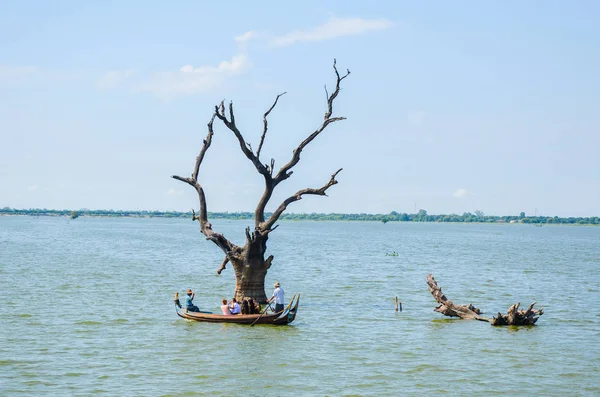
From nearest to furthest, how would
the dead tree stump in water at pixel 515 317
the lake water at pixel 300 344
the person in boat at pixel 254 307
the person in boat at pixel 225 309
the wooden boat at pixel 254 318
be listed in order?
1. the lake water at pixel 300 344
2. the wooden boat at pixel 254 318
3. the person in boat at pixel 225 309
4. the dead tree stump in water at pixel 515 317
5. the person in boat at pixel 254 307

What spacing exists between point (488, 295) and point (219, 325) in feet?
64.6

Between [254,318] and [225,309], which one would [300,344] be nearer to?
[254,318]

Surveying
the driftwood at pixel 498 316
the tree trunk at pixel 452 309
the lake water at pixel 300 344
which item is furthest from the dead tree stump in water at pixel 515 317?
the tree trunk at pixel 452 309

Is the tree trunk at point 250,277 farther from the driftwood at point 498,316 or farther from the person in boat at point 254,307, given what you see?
the driftwood at point 498,316

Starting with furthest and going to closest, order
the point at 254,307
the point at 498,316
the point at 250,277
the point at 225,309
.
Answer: the point at 250,277 → the point at 254,307 → the point at 498,316 → the point at 225,309

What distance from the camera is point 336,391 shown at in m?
20.6

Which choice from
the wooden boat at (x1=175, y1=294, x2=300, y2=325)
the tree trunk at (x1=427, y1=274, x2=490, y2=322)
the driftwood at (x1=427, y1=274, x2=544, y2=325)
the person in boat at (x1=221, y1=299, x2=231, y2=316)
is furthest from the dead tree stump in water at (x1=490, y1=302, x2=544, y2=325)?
the person in boat at (x1=221, y1=299, x2=231, y2=316)

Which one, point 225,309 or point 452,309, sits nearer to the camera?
point 225,309

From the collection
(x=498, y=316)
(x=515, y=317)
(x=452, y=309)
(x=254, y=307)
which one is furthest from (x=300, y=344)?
(x=515, y=317)

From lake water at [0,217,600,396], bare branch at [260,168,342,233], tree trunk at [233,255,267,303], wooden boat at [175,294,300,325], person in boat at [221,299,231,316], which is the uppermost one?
bare branch at [260,168,342,233]

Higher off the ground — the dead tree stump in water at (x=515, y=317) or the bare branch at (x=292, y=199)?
the bare branch at (x=292, y=199)

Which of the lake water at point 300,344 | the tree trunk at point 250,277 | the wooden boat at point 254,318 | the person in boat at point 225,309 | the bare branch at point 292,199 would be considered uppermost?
the bare branch at point 292,199

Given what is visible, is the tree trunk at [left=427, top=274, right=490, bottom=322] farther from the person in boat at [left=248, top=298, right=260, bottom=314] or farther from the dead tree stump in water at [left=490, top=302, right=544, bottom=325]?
the person in boat at [left=248, top=298, right=260, bottom=314]

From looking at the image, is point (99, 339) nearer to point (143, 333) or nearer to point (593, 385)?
point (143, 333)
